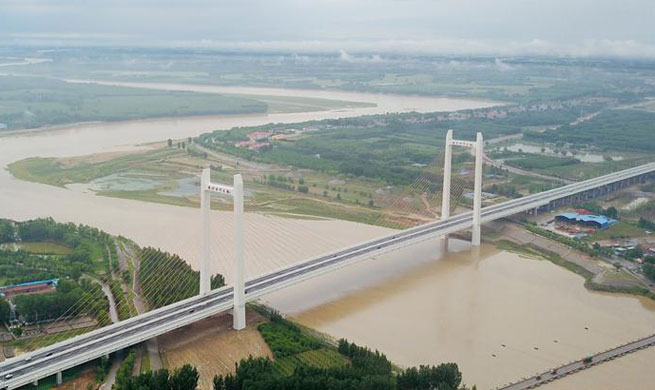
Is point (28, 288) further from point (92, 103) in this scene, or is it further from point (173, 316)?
point (92, 103)

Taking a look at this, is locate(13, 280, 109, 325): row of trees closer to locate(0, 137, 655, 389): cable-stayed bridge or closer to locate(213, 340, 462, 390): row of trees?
locate(0, 137, 655, 389): cable-stayed bridge

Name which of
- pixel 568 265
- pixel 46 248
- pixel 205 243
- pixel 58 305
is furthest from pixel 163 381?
pixel 568 265

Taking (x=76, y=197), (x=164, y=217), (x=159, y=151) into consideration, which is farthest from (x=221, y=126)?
(x=164, y=217)

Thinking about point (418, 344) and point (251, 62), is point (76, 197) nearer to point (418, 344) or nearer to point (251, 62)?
point (418, 344)

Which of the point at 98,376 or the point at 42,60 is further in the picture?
the point at 42,60

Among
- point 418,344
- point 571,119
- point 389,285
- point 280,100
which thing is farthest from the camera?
point 280,100

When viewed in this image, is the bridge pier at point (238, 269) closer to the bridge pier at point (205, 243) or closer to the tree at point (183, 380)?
the bridge pier at point (205, 243)

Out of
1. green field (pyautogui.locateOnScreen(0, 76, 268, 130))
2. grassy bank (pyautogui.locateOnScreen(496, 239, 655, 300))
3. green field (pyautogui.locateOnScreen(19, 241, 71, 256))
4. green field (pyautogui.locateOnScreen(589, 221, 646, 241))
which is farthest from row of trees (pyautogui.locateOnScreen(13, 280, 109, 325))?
green field (pyautogui.locateOnScreen(0, 76, 268, 130))
